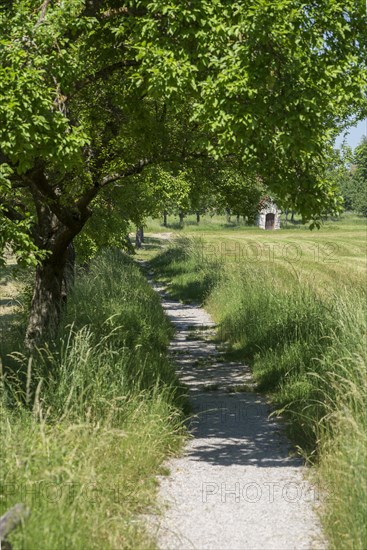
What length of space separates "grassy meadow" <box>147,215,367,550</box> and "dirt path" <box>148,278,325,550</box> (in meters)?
0.25

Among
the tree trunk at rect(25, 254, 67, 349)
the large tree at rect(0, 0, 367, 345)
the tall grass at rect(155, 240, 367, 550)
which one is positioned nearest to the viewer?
the tall grass at rect(155, 240, 367, 550)

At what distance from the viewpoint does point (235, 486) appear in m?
7.86

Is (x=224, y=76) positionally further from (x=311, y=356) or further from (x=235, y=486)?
(x=311, y=356)

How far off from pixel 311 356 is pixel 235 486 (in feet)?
12.8

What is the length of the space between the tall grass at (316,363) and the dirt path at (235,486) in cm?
27

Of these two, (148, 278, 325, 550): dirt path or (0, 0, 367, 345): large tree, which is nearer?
(148, 278, 325, 550): dirt path

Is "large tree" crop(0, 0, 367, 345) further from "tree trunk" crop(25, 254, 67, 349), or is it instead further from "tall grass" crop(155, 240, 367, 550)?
"tree trunk" crop(25, 254, 67, 349)

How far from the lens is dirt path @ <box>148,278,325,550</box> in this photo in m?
6.54

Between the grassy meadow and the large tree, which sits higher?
the large tree

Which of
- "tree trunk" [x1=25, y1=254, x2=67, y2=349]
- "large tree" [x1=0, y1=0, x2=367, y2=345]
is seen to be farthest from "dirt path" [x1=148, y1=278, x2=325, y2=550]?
"tree trunk" [x1=25, y1=254, x2=67, y2=349]

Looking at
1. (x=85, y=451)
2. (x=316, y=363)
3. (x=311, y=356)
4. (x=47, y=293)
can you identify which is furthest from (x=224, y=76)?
(x=47, y=293)

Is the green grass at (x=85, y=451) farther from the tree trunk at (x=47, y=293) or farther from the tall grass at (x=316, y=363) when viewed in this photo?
the tree trunk at (x=47, y=293)

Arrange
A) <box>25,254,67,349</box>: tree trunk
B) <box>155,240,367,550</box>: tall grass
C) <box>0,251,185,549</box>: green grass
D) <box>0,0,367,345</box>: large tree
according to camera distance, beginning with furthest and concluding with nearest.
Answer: <box>25,254,67,349</box>: tree trunk → <box>0,0,367,345</box>: large tree → <box>155,240,367,550</box>: tall grass → <box>0,251,185,549</box>: green grass

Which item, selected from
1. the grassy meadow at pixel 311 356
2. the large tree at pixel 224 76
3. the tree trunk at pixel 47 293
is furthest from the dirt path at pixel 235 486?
the tree trunk at pixel 47 293
